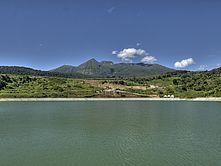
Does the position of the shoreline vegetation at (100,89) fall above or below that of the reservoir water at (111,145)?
above

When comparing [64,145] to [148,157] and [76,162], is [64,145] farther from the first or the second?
[148,157]

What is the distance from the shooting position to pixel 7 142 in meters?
37.7

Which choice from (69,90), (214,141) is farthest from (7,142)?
(69,90)

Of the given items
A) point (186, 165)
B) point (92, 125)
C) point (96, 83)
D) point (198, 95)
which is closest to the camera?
point (186, 165)

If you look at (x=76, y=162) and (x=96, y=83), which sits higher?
(x=96, y=83)

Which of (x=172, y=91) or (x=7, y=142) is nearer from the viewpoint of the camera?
(x=7, y=142)

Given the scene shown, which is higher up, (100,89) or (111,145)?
(100,89)

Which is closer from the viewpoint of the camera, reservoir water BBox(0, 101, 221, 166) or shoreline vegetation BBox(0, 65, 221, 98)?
reservoir water BBox(0, 101, 221, 166)

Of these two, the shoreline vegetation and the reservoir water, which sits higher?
the shoreline vegetation

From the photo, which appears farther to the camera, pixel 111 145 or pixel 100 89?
pixel 100 89

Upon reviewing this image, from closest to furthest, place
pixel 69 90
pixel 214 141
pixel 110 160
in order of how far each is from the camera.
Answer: pixel 110 160 → pixel 214 141 → pixel 69 90

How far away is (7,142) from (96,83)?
443ft

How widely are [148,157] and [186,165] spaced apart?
162 inches

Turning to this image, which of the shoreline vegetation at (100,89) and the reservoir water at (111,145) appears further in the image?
the shoreline vegetation at (100,89)
